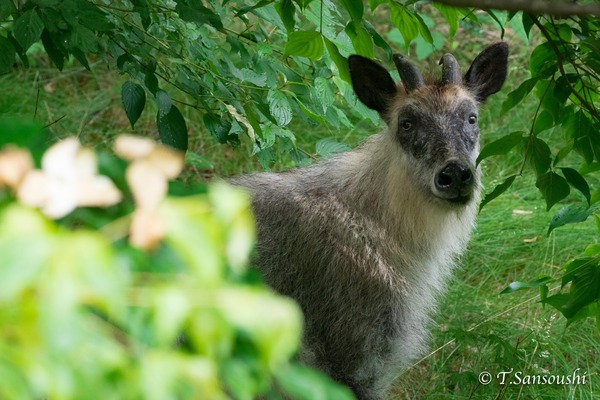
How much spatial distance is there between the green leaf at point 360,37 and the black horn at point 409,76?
133cm

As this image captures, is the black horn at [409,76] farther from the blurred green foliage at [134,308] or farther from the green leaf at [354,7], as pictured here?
the blurred green foliage at [134,308]

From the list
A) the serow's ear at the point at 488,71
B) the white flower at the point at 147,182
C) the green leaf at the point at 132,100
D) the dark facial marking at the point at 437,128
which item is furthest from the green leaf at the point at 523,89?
the white flower at the point at 147,182

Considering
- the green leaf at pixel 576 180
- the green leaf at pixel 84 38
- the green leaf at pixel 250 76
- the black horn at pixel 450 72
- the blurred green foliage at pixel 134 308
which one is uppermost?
the blurred green foliage at pixel 134 308

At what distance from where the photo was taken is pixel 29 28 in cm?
370

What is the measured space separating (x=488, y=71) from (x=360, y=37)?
1882 millimetres

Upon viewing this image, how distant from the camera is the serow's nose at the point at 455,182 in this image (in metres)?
4.75

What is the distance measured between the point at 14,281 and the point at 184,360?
236 mm

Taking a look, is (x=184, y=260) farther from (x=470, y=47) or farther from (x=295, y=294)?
(x=470, y=47)

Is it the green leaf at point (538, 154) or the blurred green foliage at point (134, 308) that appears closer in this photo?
the blurred green foliage at point (134, 308)

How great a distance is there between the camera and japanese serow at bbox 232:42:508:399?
499 cm

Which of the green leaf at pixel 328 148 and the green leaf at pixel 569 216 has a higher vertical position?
the green leaf at pixel 569 216

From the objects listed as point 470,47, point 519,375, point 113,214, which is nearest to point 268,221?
point 519,375

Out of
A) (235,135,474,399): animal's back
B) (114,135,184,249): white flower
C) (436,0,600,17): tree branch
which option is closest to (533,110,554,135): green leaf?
(235,135,474,399): animal's back

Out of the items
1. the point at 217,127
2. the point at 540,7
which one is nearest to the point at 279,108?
the point at 217,127
